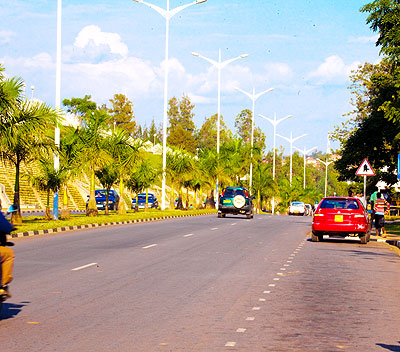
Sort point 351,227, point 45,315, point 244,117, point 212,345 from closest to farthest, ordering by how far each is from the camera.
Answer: point 212,345 < point 45,315 < point 351,227 < point 244,117

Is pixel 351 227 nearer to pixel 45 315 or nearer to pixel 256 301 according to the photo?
pixel 256 301

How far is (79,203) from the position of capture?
68000 mm

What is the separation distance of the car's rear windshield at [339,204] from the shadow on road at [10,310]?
17.3 m

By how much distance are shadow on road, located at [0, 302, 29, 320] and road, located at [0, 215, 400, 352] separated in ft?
0.09

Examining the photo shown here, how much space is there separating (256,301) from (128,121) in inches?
5276

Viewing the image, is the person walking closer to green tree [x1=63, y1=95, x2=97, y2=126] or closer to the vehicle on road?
the vehicle on road

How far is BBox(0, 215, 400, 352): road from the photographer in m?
8.23

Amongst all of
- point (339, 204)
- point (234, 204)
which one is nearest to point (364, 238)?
point (339, 204)

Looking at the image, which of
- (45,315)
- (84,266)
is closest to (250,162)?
(84,266)

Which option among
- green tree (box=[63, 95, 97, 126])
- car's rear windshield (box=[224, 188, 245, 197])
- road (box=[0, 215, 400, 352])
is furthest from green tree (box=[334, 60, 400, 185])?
green tree (box=[63, 95, 97, 126])

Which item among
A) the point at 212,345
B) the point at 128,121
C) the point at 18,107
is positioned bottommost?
the point at 212,345

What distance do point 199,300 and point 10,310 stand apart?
2822 millimetres

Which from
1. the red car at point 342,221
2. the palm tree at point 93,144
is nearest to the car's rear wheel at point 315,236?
the red car at point 342,221

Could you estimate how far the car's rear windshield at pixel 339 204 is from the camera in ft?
86.4
